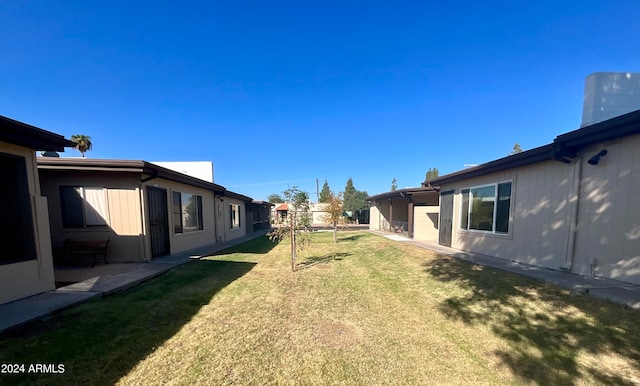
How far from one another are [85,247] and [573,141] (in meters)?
12.4

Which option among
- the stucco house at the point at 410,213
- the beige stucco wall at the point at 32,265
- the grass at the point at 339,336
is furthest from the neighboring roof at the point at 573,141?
the beige stucco wall at the point at 32,265

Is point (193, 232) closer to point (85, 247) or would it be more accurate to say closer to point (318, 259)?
point (85, 247)

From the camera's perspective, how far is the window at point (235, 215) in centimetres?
1537

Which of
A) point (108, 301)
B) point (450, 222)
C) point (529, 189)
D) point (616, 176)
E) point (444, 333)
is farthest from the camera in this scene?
point (450, 222)

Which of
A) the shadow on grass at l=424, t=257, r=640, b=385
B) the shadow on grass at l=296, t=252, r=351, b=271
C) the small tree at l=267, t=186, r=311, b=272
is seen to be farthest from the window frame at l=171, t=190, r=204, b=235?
the shadow on grass at l=424, t=257, r=640, b=385

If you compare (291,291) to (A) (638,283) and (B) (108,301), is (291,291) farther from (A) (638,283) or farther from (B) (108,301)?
(A) (638,283)

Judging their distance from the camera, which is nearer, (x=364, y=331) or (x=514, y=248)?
(x=364, y=331)

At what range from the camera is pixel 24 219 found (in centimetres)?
416

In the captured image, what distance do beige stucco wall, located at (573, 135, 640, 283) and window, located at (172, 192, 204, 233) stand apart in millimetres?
11696

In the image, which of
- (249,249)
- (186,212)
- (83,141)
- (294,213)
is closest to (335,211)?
(249,249)

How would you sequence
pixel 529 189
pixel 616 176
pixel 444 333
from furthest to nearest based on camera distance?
pixel 529 189, pixel 616 176, pixel 444 333

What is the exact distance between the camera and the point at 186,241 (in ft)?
31.2

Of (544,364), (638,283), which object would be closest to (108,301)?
(544,364)

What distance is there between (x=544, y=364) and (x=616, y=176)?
15.3 ft
